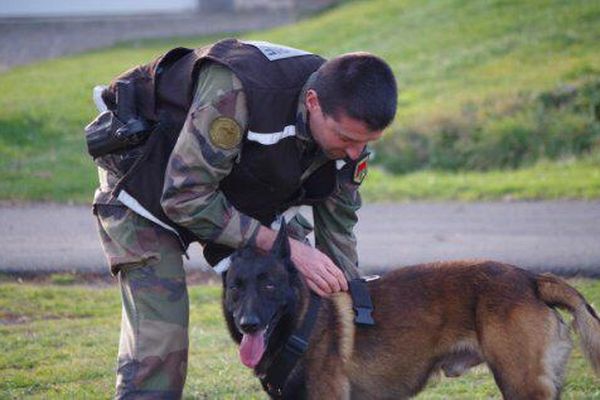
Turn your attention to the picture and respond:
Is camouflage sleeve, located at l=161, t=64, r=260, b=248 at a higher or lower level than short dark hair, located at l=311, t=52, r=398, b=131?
lower

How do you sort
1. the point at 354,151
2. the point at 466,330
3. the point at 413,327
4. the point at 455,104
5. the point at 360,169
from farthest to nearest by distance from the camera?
the point at 455,104 → the point at 360,169 → the point at 413,327 → the point at 466,330 → the point at 354,151

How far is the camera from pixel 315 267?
485cm

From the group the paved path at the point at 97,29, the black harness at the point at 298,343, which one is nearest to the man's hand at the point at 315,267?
the black harness at the point at 298,343

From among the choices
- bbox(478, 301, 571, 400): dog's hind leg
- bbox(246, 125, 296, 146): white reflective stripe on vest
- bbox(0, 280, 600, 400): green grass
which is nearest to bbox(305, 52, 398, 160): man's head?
bbox(246, 125, 296, 146): white reflective stripe on vest

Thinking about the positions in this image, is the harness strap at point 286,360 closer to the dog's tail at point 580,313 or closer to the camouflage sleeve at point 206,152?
the camouflage sleeve at point 206,152

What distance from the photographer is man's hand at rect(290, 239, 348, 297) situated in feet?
15.9

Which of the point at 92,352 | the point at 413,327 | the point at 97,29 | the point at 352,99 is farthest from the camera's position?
the point at 97,29

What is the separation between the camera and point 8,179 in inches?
493

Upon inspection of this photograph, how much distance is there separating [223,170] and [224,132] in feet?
0.60

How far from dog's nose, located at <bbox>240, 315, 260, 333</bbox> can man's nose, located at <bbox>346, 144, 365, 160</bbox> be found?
0.83 m

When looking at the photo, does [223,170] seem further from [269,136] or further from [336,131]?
[336,131]

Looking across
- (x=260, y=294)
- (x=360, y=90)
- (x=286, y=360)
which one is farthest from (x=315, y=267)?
(x=360, y=90)

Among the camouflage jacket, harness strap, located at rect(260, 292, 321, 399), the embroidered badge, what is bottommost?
harness strap, located at rect(260, 292, 321, 399)

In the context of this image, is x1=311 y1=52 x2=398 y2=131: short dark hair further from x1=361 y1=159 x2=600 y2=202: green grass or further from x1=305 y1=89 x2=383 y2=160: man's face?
x1=361 y1=159 x2=600 y2=202: green grass
